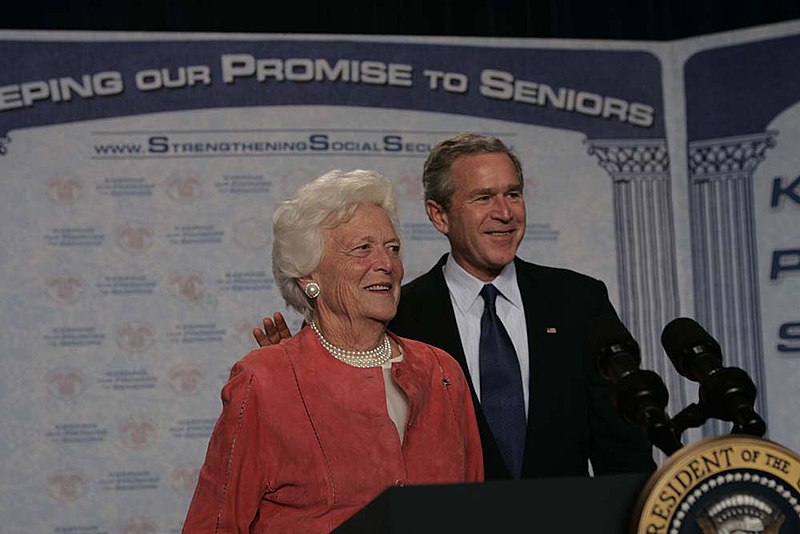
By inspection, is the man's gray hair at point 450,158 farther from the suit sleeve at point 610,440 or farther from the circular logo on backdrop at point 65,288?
the circular logo on backdrop at point 65,288

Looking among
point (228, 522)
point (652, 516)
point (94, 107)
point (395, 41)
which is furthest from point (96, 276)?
point (652, 516)

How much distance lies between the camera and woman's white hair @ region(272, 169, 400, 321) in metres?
2.19

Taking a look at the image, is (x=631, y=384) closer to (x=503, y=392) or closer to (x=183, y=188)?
(x=503, y=392)

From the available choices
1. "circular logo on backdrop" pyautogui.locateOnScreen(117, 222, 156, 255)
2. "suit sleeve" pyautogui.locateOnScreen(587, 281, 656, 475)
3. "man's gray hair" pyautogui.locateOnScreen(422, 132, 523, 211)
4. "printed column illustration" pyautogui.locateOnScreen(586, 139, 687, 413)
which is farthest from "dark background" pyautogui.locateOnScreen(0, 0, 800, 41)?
"suit sleeve" pyautogui.locateOnScreen(587, 281, 656, 475)

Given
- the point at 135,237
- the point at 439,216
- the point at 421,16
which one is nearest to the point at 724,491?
the point at 439,216

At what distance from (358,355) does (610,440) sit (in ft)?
2.67

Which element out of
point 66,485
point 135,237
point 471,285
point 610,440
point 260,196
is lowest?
point 66,485

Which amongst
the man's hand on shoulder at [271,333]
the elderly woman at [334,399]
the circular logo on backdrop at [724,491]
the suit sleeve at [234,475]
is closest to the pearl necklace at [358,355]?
the elderly woman at [334,399]

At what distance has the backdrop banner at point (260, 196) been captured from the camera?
4059 mm

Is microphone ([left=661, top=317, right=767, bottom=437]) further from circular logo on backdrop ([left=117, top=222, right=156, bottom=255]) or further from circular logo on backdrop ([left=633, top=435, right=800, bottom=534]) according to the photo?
circular logo on backdrop ([left=117, top=222, right=156, bottom=255])

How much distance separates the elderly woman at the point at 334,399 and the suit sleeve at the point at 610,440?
1.63ft

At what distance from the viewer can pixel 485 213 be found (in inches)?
108

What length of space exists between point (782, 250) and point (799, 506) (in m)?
3.35

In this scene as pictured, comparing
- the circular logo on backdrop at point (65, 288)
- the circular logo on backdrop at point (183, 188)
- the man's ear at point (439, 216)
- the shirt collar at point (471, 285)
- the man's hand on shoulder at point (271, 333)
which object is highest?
the circular logo on backdrop at point (183, 188)
